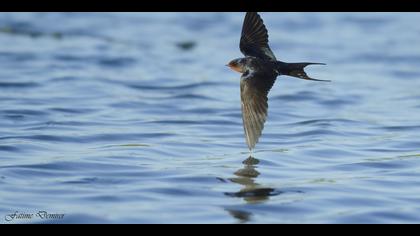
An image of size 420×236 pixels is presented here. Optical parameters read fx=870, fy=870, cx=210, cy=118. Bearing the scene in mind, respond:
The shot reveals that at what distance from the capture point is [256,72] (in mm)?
7434

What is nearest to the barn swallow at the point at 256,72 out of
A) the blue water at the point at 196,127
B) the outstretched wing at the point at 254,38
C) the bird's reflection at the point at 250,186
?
the outstretched wing at the point at 254,38

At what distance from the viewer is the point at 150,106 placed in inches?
431

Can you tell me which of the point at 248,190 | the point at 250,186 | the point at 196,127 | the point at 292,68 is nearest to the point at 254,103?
the point at 292,68

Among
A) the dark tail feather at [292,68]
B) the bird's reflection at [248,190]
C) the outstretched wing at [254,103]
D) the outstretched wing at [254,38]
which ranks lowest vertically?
the bird's reflection at [248,190]

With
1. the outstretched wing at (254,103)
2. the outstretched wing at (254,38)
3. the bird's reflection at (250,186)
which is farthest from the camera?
the outstretched wing at (254,38)

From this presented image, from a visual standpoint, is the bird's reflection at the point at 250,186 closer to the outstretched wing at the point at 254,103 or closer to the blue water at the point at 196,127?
the blue water at the point at 196,127

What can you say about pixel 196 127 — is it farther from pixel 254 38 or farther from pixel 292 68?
pixel 292 68

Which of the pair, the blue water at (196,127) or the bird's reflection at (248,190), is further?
the blue water at (196,127)

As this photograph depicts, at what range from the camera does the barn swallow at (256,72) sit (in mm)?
6996

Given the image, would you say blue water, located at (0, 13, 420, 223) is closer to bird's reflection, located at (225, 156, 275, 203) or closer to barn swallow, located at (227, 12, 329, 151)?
bird's reflection, located at (225, 156, 275, 203)

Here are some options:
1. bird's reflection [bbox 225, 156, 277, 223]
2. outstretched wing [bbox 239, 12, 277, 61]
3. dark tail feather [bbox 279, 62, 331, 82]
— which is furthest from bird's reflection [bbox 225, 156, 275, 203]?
outstretched wing [bbox 239, 12, 277, 61]

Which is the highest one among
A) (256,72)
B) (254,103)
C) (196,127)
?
(196,127)

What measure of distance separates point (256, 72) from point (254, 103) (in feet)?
1.45
